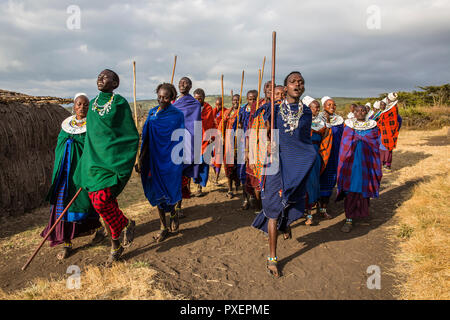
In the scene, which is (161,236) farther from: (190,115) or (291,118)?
(291,118)

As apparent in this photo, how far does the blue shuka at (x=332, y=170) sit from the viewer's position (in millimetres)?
5512

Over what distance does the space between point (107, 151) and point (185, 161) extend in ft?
5.41

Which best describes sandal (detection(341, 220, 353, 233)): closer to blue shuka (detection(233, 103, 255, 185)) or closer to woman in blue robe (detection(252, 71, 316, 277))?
woman in blue robe (detection(252, 71, 316, 277))

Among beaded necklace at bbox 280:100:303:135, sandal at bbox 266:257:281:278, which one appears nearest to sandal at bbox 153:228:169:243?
sandal at bbox 266:257:281:278

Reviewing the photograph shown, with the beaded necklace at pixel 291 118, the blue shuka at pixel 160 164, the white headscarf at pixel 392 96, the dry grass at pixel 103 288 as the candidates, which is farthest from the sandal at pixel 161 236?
the white headscarf at pixel 392 96

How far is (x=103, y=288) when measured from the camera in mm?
3105

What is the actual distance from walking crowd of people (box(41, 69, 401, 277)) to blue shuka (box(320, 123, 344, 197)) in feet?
0.06

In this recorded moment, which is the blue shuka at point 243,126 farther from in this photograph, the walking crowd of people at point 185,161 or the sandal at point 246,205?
the sandal at point 246,205

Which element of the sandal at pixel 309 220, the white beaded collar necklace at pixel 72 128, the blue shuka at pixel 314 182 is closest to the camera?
the white beaded collar necklace at pixel 72 128

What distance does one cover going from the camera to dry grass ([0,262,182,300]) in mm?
2953

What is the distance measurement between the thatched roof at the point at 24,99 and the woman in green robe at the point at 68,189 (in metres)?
2.99

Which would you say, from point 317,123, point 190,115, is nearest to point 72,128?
point 190,115

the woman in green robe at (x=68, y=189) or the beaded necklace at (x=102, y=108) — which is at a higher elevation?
the beaded necklace at (x=102, y=108)

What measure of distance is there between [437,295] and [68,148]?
4.78 m
